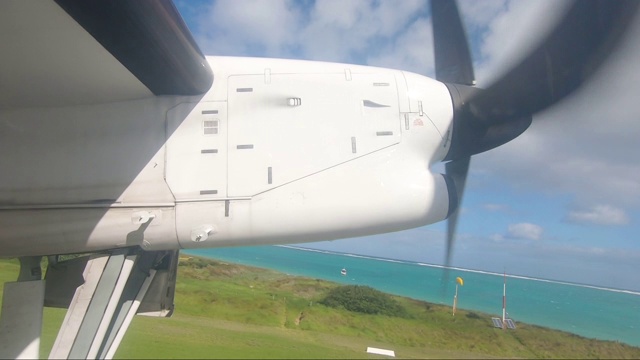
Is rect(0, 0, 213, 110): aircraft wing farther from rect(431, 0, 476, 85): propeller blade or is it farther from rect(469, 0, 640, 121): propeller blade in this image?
rect(469, 0, 640, 121): propeller blade

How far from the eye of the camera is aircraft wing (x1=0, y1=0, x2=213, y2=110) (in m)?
2.08

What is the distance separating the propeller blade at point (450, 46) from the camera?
340 cm

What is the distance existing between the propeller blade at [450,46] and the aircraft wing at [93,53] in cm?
198

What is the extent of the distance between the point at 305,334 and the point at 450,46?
6.89m

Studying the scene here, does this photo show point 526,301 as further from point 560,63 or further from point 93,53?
point 93,53

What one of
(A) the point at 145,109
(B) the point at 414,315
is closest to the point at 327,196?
(A) the point at 145,109

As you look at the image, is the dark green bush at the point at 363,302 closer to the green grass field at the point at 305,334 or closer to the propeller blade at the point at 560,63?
the green grass field at the point at 305,334

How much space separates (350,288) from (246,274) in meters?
8.09

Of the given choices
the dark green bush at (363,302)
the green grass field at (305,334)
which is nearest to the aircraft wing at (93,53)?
the green grass field at (305,334)

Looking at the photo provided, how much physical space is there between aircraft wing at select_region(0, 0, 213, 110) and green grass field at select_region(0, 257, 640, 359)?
395 cm

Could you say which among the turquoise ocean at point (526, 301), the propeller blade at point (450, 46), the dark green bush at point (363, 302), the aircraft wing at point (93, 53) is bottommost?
the turquoise ocean at point (526, 301)

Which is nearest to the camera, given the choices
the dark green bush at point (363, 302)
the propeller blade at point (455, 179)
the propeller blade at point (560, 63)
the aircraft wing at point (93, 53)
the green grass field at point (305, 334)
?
the aircraft wing at point (93, 53)

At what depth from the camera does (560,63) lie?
272 centimetres

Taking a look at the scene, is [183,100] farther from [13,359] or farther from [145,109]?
[13,359]
